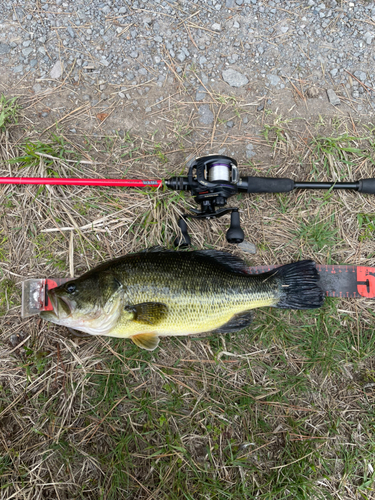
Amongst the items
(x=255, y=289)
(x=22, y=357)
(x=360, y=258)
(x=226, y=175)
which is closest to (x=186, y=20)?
(x=226, y=175)

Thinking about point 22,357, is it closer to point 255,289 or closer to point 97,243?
point 97,243

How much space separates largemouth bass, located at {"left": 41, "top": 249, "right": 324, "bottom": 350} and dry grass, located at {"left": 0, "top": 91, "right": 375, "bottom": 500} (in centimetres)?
43

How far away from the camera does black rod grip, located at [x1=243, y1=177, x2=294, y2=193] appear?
9.81 feet

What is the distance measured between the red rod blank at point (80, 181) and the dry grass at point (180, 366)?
0.69 ft

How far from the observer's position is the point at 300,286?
2936 mm

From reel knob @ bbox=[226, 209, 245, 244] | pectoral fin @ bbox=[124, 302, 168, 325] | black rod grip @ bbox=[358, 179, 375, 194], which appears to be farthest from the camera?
black rod grip @ bbox=[358, 179, 375, 194]

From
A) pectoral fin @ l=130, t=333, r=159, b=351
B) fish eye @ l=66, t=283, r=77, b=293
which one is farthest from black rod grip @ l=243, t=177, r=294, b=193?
fish eye @ l=66, t=283, r=77, b=293

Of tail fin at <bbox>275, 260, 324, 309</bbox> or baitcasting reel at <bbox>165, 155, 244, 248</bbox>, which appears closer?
baitcasting reel at <bbox>165, 155, 244, 248</bbox>

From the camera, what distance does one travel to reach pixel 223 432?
3.05 m

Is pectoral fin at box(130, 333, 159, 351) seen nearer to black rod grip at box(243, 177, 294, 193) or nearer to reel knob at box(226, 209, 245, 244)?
reel knob at box(226, 209, 245, 244)

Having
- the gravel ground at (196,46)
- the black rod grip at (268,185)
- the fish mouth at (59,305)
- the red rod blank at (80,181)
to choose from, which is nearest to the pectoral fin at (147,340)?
the fish mouth at (59,305)

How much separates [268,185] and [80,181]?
1.91 metres

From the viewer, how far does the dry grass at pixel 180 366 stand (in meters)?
2.96

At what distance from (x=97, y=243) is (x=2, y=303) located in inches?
46.8
